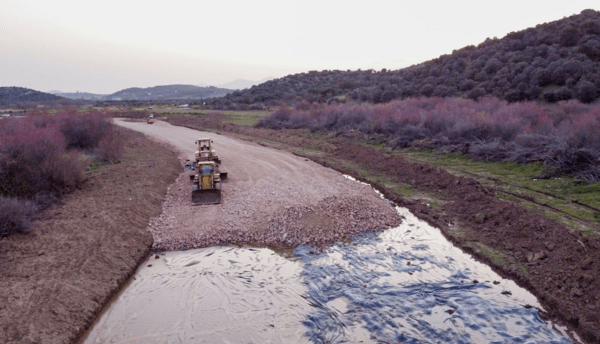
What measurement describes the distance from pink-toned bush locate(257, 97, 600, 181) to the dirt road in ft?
23.1

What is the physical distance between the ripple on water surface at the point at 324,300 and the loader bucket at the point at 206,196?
3.99 meters

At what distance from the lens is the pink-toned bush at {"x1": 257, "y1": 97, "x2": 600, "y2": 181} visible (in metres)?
15.7

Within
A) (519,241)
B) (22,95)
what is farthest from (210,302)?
(22,95)

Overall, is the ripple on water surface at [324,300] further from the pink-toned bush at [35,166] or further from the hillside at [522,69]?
the hillside at [522,69]

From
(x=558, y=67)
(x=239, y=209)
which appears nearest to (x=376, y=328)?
(x=239, y=209)

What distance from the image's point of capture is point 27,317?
7598 mm

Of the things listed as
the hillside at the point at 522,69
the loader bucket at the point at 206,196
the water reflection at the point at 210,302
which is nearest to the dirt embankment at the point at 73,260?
the water reflection at the point at 210,302

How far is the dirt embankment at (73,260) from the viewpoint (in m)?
7.71

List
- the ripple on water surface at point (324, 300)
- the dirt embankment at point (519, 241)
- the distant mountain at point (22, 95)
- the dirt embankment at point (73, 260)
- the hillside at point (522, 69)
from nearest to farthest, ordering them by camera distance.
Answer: the dirt embankment at point (73, 260) < the ripple on water surface at point (324, 300) < the dirt embankment at point (519, 241) < the hillside at point (522, 69) < the distant mountain at point (22, 95)

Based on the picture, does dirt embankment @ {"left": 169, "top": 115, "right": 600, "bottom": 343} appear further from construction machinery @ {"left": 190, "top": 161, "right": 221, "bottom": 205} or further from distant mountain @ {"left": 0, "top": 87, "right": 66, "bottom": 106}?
distant mountain @ {"left": 0, "top": 87, "right": 66, "bottom": 106}

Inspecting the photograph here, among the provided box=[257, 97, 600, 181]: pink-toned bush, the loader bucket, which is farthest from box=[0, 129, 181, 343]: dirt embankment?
box=[257, 97, 600, 181]: pink-toned bush

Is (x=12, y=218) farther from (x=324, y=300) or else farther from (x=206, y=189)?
(x=324, y=300)

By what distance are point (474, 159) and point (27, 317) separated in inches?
755

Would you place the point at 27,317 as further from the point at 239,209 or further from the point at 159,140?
the point at 159,140
